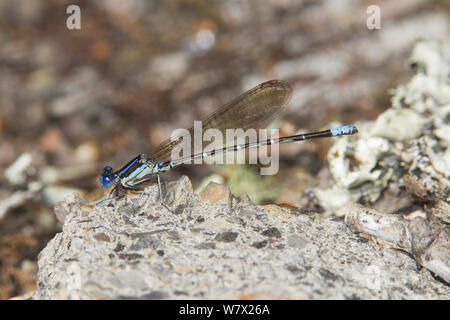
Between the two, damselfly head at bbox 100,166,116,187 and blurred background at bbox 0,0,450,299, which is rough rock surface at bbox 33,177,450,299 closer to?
damselfly head at bbox 100,166,116,187

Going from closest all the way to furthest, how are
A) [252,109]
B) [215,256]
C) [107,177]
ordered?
1. [215,256]
2. [107,177]
3. [252,109]

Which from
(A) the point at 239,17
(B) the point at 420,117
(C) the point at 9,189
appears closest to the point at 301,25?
(A) the point at 239,17

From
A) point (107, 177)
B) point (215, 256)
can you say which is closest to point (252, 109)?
point (107, 177)

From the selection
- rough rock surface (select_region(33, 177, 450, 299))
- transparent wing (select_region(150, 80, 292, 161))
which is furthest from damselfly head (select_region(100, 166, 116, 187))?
transparent wing (select_region(150, 80, 292, 161))

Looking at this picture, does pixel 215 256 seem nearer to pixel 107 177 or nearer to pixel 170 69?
pixel 107 177

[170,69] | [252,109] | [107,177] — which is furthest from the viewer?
[170,69]

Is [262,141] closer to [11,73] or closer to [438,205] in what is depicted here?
[438,205]
